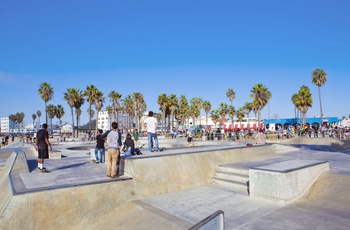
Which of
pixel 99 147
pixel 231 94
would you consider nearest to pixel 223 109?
pixel 231 94

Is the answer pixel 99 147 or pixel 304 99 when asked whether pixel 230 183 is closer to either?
pixel 99 147

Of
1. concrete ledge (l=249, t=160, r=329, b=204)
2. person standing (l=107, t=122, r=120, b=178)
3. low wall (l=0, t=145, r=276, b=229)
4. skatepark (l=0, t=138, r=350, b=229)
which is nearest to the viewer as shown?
skatepark (l=0, t=138, r=350, b=229)

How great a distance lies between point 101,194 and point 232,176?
A: 3838mm

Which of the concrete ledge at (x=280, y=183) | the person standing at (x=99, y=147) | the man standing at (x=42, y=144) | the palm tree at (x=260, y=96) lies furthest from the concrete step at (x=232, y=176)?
the palm tree at (x=260, y=96)

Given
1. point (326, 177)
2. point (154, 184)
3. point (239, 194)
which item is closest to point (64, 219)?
point (154, 184)

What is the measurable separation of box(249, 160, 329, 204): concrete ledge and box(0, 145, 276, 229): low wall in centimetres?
187

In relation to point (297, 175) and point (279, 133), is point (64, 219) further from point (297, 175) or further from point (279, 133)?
point (279, 133)

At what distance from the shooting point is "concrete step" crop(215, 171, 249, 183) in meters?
6.93

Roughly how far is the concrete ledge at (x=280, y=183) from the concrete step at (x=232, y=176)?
0.95 metres

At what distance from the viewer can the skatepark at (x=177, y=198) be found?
15.1 feet

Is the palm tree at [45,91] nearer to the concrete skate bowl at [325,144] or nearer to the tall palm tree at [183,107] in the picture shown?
the tall palm tree at [183,107]

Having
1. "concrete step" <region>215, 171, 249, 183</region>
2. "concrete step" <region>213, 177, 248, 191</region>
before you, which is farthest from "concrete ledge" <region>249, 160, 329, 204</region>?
"concrete step" <region>215, 171, 249, 183</region>

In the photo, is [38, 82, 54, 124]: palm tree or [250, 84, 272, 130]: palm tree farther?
[38, 82, 54, 124]: palm tree

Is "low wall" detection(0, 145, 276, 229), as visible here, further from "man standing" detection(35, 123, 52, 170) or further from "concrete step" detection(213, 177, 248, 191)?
"man standing" detection(35, 123, 52, 170)
